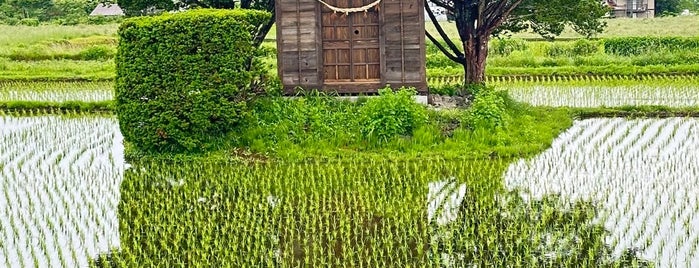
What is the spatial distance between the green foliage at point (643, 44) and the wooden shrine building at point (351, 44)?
14323 mm

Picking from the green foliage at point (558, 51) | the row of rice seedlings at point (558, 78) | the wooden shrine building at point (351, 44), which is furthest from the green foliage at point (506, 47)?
the wooden shrine building at point (351, 44)

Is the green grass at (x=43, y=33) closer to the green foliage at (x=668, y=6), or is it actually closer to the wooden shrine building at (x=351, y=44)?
the wooden shrine building at (x=351, y=44)

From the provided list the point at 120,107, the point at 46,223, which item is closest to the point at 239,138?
the point at 120,107

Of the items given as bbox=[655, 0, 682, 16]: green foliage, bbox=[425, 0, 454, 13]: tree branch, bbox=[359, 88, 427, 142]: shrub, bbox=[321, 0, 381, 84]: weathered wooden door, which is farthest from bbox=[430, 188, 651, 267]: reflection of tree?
bbox=[655, 0, 682, 16]: green foliage

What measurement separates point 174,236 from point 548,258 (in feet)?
10.5

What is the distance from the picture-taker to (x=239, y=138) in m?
12.6

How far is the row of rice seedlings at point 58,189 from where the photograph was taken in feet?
25.7

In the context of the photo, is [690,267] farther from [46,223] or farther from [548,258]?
[46,223]

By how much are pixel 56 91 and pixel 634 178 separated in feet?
44.0

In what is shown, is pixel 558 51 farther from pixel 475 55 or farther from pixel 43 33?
pixel 43 33

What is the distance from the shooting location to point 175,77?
1210 centimetres

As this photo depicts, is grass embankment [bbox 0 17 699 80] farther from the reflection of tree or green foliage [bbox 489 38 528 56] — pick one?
the reflection of tree

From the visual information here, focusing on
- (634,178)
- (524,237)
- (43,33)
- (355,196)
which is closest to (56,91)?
(355,196)

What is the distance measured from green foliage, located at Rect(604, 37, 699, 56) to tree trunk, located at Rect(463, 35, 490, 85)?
11.0 m
